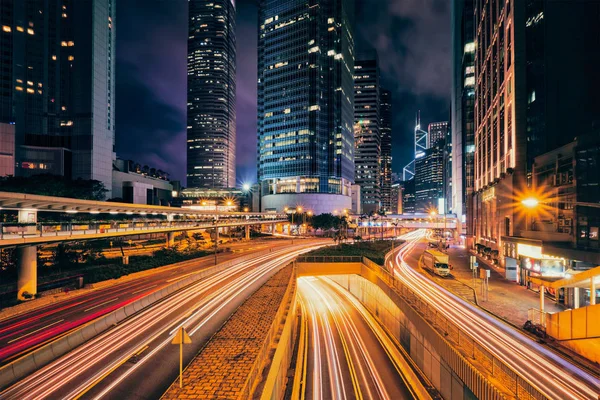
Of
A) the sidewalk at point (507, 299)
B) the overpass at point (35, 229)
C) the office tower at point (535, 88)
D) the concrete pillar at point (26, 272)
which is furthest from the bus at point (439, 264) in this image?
the concrete pillar at point (26, 272)

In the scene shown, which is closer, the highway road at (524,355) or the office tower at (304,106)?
the highway road at (524,355)

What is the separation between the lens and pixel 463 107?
96688 millimetres

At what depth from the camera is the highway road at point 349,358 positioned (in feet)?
57.0

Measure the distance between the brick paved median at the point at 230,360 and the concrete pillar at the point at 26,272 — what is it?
70.7 feet

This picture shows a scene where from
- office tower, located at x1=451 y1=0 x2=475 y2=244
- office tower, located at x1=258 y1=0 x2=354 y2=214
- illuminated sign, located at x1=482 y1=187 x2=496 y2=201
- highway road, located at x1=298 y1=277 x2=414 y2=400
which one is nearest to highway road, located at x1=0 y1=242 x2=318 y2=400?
highway road, located at x1=298 y1=277 x2=414 y2=400

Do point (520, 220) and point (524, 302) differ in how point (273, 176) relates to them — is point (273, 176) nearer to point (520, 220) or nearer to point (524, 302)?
point (520, 220)

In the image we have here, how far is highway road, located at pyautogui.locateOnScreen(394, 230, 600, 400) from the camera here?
13930 millimetres

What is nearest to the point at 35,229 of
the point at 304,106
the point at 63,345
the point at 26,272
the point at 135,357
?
the point at 26,272

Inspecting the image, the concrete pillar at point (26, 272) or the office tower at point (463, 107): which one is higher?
the office tower at point (463, 107)

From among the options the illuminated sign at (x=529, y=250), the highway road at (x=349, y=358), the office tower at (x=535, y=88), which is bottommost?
the highway road at (x=349, y=358)

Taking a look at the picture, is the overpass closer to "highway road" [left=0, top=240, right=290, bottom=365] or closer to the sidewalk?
"highway road" [left=0, top=240, right=290, bottom=365]

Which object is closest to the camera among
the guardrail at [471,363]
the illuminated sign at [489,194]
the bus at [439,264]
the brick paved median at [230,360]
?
the guardrail at [471,363]

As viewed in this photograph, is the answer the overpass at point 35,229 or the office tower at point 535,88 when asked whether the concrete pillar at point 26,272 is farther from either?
the office tower at point 535,88

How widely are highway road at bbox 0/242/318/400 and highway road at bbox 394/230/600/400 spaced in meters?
18.0
